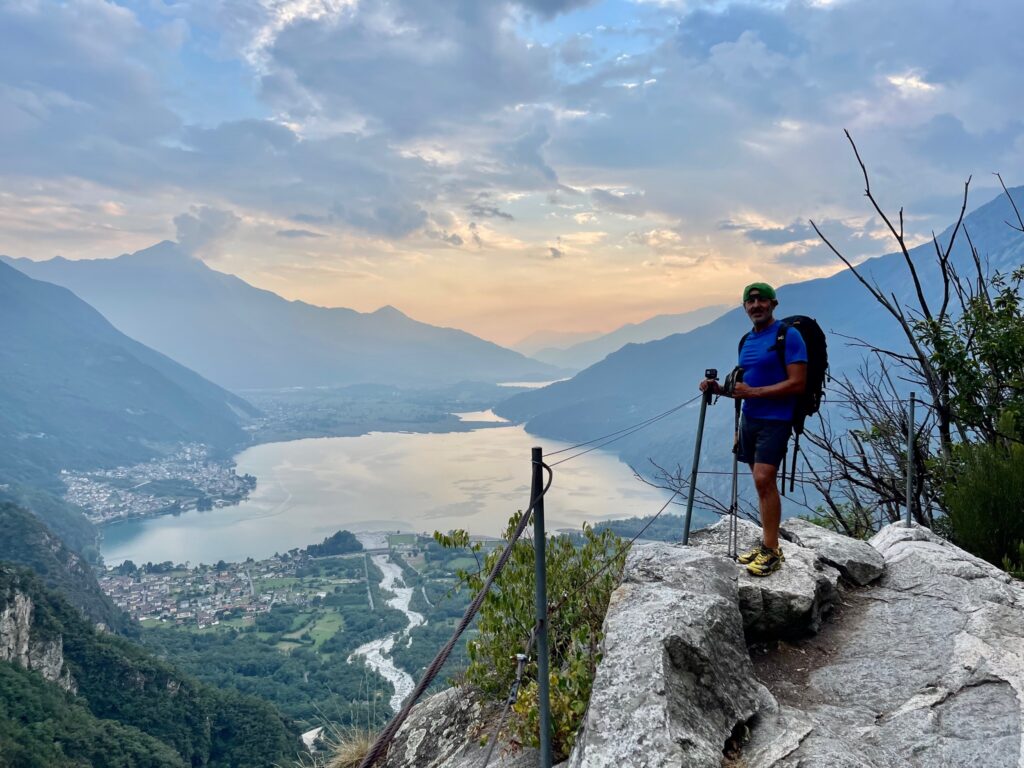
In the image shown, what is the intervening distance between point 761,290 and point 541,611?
2.80 metres

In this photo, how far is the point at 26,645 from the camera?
1347 inches

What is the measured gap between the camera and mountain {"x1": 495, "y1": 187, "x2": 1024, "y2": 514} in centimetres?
9700

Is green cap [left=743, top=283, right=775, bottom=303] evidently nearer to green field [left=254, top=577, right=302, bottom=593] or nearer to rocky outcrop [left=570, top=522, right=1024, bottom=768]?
rocky outcrop [left=570, top=522, right=1024, bottom=768]

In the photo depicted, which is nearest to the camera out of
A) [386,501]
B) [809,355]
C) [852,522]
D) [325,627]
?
[809,355]

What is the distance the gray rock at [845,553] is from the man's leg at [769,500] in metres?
0.89

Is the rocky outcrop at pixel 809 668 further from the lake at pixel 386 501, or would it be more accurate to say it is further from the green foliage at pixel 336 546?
the green foliage at pixel 336 546

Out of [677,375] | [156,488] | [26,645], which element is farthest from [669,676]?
[677,375]

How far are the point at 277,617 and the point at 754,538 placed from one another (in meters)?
53.7

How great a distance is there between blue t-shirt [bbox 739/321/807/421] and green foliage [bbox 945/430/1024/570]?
3169mm

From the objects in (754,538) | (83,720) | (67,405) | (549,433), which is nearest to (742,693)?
(754,538)

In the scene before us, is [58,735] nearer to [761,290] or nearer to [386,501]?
[761,290]

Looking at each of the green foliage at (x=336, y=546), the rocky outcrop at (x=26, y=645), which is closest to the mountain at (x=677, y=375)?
the green foliage at (x=336, y=546)

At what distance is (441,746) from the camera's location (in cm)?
392

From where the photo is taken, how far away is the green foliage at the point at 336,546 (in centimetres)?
6303
